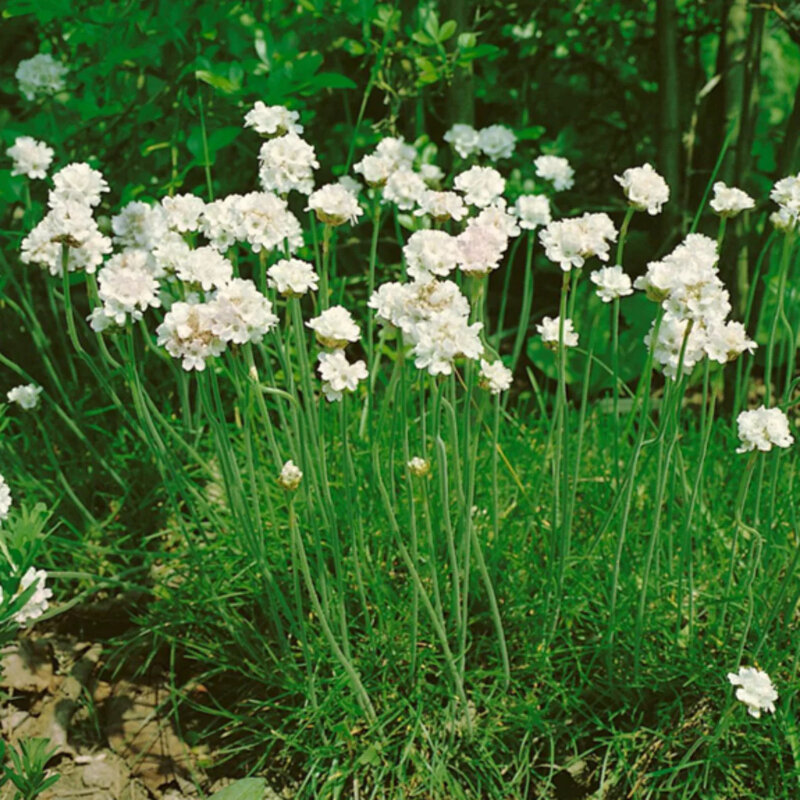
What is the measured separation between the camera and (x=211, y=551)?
2.19 m

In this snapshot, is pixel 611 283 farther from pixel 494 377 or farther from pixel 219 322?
pixel 219 322

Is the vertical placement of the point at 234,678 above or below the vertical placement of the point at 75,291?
below

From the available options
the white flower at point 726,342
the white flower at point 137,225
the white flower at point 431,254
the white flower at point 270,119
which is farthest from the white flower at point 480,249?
the white flower at point 137,225

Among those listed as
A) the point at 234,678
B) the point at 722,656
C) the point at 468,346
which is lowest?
the point at 234,678

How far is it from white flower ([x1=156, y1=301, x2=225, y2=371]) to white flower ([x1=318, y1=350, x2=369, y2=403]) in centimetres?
15

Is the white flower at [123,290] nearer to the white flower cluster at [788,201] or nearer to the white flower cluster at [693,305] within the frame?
the white flower cluster at [693,305]

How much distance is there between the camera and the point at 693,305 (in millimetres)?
1493

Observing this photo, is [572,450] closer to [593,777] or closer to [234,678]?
[593,777]

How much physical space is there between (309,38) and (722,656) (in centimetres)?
194

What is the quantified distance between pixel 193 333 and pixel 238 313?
7cm

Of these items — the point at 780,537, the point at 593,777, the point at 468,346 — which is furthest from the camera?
the point at 780,537

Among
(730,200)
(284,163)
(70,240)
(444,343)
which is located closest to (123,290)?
(70,240)

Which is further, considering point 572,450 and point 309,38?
point 309,38

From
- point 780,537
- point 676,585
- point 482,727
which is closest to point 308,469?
point 482,727
